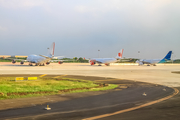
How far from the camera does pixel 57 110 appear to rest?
12.7m

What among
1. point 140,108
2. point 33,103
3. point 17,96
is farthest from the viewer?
point 17,96

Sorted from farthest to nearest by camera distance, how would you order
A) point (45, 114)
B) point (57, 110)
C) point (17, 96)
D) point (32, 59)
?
1. point (32, 59)
2. point (17, 96)
3. point (57, 110)
4. point (45, 114)

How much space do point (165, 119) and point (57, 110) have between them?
658 centimetres

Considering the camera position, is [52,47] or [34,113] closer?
[34,113]

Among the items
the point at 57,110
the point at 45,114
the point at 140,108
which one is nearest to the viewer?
the point at 45,114

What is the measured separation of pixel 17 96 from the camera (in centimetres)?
1736

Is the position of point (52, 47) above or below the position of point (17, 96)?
above

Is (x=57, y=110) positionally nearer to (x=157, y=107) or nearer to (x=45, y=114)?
(x=45, y=114)

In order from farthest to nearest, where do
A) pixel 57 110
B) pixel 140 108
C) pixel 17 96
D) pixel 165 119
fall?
pixel 17 96
pixel 140 108
pixel 57 110
pixel 165 119

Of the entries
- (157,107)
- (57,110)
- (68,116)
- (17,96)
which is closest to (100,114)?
(68,116)

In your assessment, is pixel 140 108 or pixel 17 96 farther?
pixel 17 96


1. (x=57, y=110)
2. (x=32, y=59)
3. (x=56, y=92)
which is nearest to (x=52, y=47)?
(x=32, y=59)

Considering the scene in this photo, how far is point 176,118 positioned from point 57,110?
23.6ft

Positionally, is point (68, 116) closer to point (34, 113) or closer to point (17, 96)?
point (34, 113)
